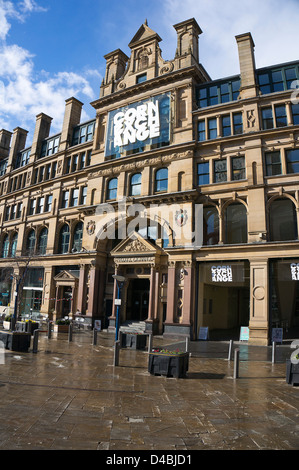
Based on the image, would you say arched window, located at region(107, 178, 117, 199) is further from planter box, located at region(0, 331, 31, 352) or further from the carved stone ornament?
planter box, located at region(0, 331, 31, 352)

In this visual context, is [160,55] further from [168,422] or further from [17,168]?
[168,422]

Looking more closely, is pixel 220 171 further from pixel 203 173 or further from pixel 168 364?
pixel 168 364

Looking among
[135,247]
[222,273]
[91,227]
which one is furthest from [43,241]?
[222,273]

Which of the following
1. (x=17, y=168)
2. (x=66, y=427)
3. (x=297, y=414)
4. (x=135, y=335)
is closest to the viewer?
(x=66, y=427)

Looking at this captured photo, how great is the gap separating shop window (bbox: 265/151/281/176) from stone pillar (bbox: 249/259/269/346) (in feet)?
22.1

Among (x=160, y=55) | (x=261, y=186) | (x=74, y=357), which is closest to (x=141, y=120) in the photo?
(x=160, y=55)

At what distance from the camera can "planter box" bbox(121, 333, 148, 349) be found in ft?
57.8

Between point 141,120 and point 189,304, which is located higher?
point 141,120

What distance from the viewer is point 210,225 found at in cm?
2547

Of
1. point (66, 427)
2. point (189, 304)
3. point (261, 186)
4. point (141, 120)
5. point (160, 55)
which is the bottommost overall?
point (66, 427)

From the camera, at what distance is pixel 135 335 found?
17.8 meters

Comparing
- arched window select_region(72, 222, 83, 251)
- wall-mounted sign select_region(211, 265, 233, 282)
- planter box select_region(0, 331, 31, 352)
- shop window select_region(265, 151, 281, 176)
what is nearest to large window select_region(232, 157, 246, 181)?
shop window select_region(265, 151, 281, 176)

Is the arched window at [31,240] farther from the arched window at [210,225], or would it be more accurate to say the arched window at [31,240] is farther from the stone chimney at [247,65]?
the stone chimney at [247,65]
